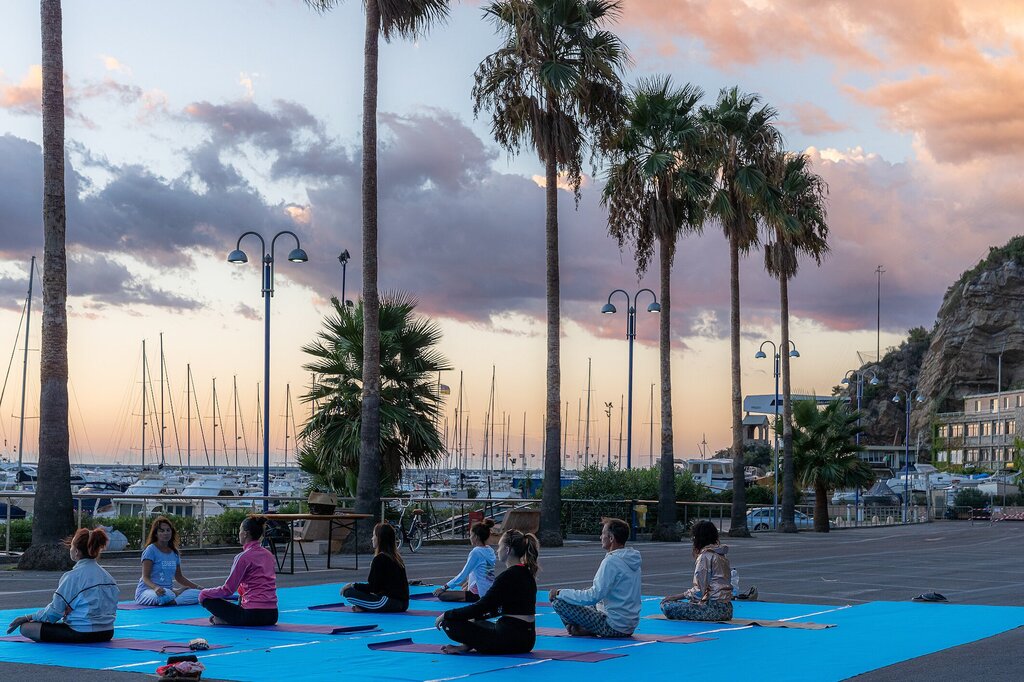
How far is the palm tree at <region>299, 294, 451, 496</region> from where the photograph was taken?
3281 cm

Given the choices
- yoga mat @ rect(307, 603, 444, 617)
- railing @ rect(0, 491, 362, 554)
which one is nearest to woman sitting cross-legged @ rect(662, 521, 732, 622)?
yoga mat @ rect(307, 603, 444, 617)

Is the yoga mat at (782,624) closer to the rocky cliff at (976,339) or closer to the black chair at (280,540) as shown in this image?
the black chair at (280,540)

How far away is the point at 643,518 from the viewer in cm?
4144

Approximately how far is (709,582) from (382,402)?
19.2m

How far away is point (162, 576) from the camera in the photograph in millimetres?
16188

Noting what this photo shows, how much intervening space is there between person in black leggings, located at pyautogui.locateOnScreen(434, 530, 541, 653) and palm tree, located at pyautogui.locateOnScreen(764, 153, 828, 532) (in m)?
42.3

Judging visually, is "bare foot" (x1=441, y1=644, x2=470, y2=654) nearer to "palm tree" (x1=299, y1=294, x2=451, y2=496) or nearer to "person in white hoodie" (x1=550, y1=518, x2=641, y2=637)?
"person in white hoodie" (x1=550, y1=518, x2=641, y2=637)

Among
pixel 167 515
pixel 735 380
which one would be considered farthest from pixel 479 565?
pixel 735 380

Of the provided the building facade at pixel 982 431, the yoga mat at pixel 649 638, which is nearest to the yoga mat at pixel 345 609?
the yoga mat at pixel 649 638

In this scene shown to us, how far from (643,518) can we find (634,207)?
36.0 feet

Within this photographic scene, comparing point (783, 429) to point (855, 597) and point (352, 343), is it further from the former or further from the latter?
point (855, 597)

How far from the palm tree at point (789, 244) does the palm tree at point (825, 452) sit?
135 cm

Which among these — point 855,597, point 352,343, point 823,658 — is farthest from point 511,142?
point 823,658

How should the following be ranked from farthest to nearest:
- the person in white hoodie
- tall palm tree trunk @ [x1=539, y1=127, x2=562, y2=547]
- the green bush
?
tall palm tree trunk @ [x1=539, y1=127, x2=562, y2=547] → the green bush → the person in white hoodie
